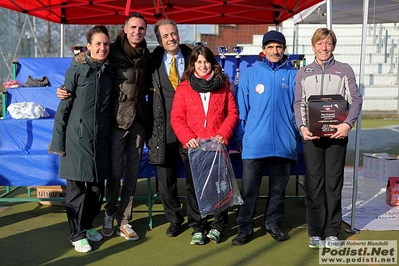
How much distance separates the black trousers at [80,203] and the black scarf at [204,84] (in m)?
1.13

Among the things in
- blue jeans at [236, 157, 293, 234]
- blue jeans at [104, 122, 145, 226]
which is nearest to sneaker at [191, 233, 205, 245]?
blue jeans at [236, 157, 293, 234]

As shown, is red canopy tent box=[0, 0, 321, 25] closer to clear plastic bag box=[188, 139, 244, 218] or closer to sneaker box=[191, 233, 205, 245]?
clear plastic bag box=[188, 139, 244, 218]

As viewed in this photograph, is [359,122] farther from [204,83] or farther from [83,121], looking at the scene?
[83,121]

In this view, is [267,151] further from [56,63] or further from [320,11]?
[320,11]

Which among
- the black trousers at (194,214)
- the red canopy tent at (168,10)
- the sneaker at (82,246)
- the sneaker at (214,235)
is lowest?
the sneaker at (82,246)

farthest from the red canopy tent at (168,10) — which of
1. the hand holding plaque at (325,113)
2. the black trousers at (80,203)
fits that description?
Result: the black trousers at (80,203)

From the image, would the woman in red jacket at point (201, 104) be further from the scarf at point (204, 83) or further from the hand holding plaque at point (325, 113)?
the hand holding plaque at point (325, 113)

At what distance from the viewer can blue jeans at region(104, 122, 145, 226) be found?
3.72m

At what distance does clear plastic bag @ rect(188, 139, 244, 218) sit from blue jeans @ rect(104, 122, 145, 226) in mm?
513

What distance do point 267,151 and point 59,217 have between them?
7.43ft

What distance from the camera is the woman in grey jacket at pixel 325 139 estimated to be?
3.47 meters

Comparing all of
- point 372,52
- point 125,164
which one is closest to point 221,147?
point 125,164

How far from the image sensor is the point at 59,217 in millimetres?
4551

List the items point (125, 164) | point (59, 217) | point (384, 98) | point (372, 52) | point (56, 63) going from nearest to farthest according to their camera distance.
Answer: point (125, 164)
point (59, 217)
point (56, 63)
point (384, 98)
point (372, 52)
